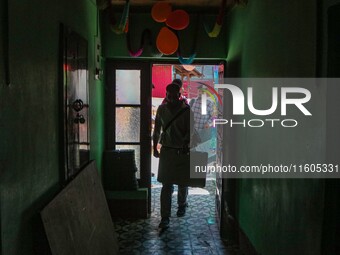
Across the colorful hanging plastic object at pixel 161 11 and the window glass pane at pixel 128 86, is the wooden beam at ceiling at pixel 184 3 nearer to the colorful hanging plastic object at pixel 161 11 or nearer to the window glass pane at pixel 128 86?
the colorful hanging plastic object at pixel 161 11

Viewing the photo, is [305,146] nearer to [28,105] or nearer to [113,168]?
[28,105]

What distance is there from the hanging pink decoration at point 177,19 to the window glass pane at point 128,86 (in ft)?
3.05

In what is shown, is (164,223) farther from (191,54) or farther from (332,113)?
(332,113)

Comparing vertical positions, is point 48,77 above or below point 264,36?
below

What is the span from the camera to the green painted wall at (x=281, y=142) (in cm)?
209

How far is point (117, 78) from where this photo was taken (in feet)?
15.9

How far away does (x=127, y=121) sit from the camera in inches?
192

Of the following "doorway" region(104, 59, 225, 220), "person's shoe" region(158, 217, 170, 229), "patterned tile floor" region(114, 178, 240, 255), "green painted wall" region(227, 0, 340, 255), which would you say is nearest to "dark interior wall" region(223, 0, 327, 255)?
"green painted wall" region(227, 0, 340, 255)

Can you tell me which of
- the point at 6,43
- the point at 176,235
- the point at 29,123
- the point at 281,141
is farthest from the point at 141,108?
the point at 6,43

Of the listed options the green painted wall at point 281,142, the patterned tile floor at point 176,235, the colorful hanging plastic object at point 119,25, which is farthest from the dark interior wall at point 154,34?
the patterned tile floor at point 176,235

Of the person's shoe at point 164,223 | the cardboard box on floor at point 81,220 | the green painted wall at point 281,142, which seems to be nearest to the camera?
the green painted wall at point 281,142

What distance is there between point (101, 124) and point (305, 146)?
2.81 m

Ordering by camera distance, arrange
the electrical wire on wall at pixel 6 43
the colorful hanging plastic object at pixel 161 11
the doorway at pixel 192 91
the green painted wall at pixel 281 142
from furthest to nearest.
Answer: the doorway at pixel 192 91
the colorful hanging plastic object at pixel 161 11
the green painted wall at pixel 281 142
the electrical wire on wall at pixel 6 43

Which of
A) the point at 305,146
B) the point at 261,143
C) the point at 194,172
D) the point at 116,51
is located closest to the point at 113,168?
the point at 194,172
